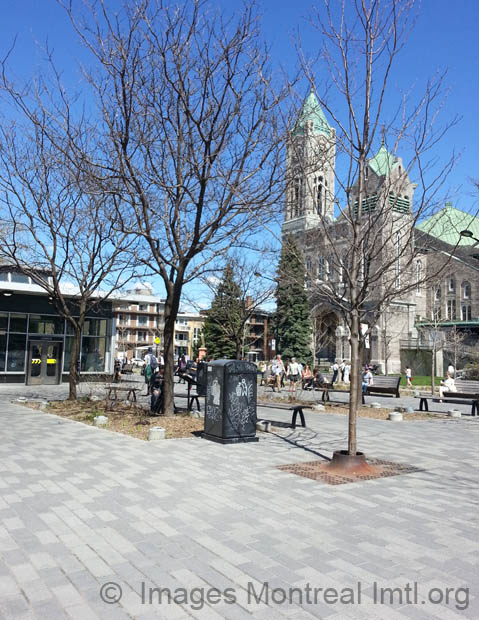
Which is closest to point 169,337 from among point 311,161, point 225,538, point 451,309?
point 311,161

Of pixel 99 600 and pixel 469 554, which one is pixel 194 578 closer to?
pixel 99 600

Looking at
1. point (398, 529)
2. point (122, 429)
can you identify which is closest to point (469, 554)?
point (398, 529)

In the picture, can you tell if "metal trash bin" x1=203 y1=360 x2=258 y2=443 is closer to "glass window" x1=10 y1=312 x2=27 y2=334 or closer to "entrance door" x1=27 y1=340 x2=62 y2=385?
"entrance door" x1=27 y1=340 x2=62 y2=385

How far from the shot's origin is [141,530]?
16.9 feet

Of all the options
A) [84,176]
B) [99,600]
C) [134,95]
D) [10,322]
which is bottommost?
[99,600]

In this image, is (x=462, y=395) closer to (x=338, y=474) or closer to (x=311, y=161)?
(x=311, y=161)

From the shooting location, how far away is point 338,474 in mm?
7750

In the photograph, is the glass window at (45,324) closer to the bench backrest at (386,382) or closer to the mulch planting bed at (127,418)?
the mulch planting bed at (127,418)

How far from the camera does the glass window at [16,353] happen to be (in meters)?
27.5

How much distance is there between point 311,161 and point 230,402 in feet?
17.3

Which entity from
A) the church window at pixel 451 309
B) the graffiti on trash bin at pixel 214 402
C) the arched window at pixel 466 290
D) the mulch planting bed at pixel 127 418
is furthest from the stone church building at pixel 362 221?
the arched window at pixel 466 290

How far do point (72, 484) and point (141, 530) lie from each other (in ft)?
6.88

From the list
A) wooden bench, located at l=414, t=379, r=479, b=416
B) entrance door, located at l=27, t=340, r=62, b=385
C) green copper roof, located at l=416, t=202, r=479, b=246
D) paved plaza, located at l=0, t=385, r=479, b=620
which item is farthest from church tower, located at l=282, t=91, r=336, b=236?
entrance door, located at l=27, t=340, r=62, b=385

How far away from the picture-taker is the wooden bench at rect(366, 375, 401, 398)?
22130mm
